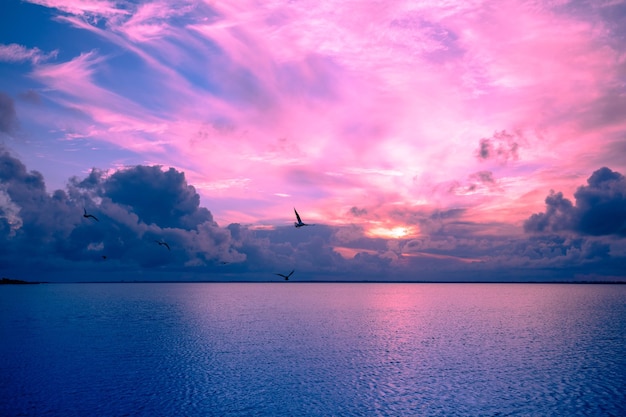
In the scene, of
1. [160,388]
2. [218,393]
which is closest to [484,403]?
[218,393]

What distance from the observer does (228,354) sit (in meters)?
64.1

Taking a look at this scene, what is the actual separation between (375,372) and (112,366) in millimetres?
33070

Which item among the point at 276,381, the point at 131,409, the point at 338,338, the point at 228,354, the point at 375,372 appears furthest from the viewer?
the point at 338,338

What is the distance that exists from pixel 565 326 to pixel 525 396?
72541 mm

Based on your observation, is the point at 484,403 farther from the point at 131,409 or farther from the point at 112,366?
the point at 112,366

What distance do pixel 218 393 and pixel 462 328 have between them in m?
70.1

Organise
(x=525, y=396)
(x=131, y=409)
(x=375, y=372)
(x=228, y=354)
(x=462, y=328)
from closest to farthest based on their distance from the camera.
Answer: (x=131, y=409)
(x=525, y=396)
(x=375, y=372)
(x=228, y=354)
(x=462, y=328)

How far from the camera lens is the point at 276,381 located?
161 feet

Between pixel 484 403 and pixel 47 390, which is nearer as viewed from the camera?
pixel 484 403

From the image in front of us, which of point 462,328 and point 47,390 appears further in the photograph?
point 462,328

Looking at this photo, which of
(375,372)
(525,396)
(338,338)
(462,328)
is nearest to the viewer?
(525,396)

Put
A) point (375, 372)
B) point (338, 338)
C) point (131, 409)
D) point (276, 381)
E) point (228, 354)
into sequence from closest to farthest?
point (131, 409)
point (276, 381)
point (375, 372)
point (228, 354)
point (338, 338)

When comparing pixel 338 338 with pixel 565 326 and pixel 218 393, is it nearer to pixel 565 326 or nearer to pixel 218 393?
pixel 218 393

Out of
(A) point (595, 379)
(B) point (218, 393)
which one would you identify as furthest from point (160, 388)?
(A) point (595, 379)
